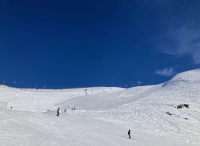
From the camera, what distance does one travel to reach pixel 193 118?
→ 4284 cm

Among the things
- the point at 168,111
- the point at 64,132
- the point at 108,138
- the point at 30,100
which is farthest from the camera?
the point at 30,100

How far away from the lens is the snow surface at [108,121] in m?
20.2

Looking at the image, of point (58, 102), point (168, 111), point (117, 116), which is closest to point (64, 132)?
point (117, 116)

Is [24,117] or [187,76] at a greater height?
[187,76]

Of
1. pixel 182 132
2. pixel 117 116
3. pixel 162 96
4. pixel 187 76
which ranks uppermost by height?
pixel 187 76

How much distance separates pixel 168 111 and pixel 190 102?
33.2 ft

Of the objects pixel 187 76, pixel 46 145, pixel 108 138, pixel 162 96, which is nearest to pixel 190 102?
pixel 162 96

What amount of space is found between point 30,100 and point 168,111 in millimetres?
37030

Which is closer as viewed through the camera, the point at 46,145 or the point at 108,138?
the point at 46,145

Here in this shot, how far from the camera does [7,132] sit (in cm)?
1820

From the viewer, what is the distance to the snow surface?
20.2 m

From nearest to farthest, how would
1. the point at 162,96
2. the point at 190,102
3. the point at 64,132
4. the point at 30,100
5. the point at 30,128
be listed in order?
the point at 30,128 < the point at 64,132 < the point at 190,102 < the point at 162,96 < the point at 30,100

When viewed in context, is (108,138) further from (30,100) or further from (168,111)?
(30,100)

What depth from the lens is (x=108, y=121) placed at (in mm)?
37156
